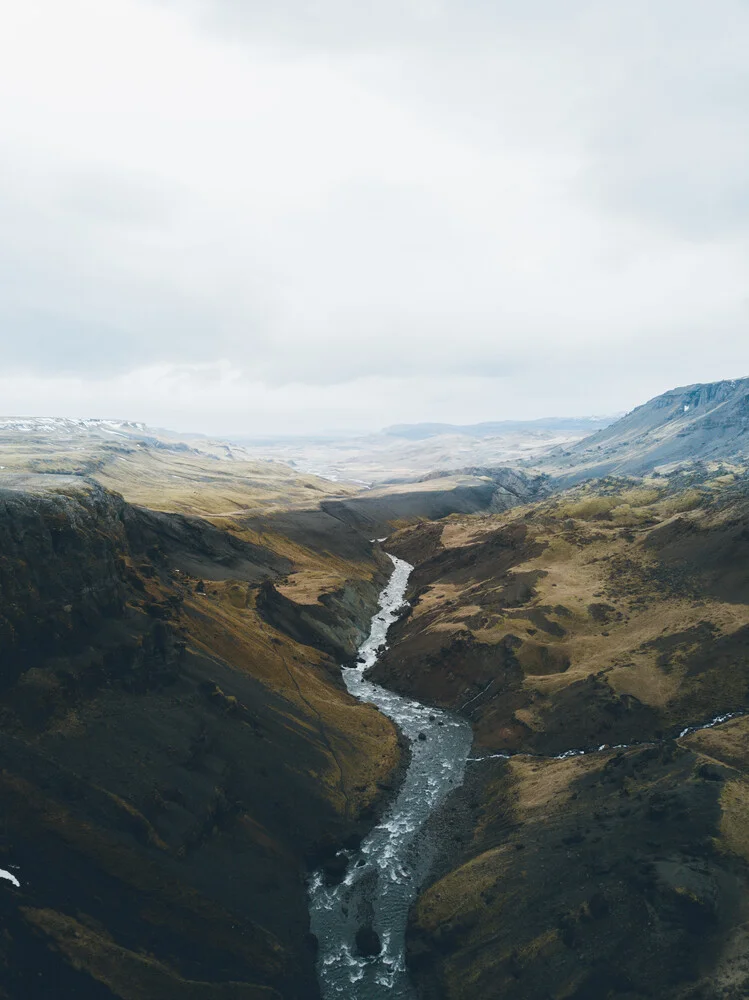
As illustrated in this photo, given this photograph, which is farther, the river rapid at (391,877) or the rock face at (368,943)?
the rock face at (368,943)

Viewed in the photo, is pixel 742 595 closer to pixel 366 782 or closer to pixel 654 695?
pixel 654 695

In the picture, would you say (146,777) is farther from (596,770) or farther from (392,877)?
(596,770)

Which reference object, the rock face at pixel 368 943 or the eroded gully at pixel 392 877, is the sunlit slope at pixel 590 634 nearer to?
the eroded gully at pixel 392 877

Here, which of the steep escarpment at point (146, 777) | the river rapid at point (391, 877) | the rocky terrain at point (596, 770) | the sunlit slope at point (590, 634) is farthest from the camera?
the sunlit slope at point (590, 634)

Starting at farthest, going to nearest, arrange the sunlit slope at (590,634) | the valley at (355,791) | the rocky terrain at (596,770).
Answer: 1. the sunlit slope at (590,634)
2. the rocky terrain at (596,770)
3. the valley at (355,791)

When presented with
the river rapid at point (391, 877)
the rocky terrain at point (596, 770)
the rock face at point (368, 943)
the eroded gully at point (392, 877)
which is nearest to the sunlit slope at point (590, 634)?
the rocky terrain at point (596, 770)

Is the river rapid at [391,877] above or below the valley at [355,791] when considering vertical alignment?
below

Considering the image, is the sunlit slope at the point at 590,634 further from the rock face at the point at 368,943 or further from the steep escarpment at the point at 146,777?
the rock face at the point at 368,943

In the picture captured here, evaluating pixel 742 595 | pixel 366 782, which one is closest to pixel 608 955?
pixel 366 782
